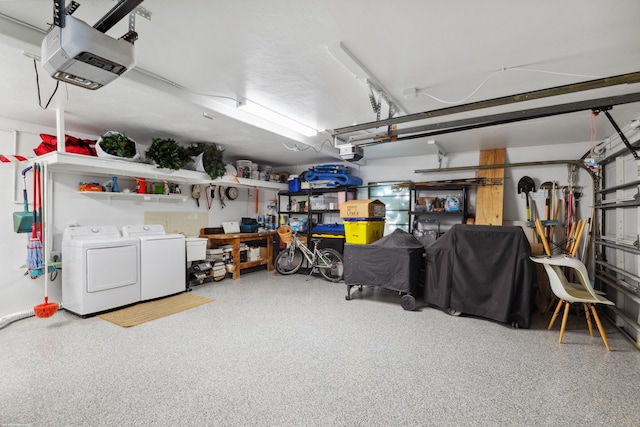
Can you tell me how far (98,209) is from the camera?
439 cm

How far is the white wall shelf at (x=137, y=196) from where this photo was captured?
4.29 meters

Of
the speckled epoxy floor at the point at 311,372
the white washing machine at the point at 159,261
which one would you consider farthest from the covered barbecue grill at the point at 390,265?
the white washing machine at the point at 159,261

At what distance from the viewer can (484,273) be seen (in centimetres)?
352

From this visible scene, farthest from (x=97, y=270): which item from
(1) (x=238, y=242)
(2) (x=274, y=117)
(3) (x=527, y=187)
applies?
(3) (x=527, y=187)

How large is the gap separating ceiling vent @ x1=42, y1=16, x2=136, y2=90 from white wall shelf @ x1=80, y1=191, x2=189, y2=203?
10.1 ft

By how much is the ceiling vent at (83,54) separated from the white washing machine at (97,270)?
277 cm

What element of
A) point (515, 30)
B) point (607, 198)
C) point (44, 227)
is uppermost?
point (515, 30)

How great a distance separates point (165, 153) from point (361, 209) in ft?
9.97

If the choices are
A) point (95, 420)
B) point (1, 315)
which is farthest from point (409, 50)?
point (1, 315)

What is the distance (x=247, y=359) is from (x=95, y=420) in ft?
3.58

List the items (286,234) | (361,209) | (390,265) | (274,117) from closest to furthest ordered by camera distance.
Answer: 1. (274,117)
2. (390,265)
3. (361,209)
4. (286,234)

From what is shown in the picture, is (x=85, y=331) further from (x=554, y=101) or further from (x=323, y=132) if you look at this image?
(x=554, y=101)

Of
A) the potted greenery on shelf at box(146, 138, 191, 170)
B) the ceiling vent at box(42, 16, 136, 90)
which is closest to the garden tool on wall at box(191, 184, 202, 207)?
the potted greenery on shelf at box(146, 138, 191, 170)

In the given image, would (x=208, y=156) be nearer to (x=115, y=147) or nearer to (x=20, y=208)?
(x=115, y=147)
